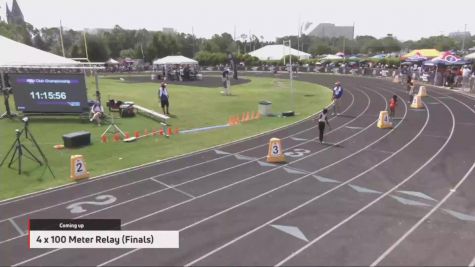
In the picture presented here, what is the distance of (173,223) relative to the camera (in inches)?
393

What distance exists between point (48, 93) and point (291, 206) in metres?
17.3

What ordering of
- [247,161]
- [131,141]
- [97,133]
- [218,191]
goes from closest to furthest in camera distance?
[218,191], [247,161], [131,141], [97,133]

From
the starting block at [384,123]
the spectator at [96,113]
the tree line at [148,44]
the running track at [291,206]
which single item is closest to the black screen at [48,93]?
the spectator at [96,113]

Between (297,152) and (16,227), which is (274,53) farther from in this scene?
(16,227)

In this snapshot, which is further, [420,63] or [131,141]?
[420,63]

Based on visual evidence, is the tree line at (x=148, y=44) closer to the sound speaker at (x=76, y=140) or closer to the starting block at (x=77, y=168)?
the sound speaker at (x=76, y=140)

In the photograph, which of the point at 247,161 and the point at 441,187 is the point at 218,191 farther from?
the point at 441,187

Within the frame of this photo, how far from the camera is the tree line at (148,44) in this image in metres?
83.2

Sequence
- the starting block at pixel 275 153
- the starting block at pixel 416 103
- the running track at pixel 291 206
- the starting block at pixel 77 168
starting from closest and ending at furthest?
the running track at pixel 291 206 < the starting block at pixel 77 168 < the starting block at pixel 275 153 < the starting block at pixel 416 103

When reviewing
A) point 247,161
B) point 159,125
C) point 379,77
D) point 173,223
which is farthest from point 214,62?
point 173,223

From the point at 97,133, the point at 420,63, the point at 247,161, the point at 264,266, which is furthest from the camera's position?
the point at 420,63

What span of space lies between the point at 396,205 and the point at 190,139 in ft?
34.7

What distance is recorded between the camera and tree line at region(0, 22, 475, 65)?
83.2m

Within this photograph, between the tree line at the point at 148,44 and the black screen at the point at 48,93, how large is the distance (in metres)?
33.5
